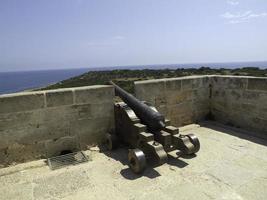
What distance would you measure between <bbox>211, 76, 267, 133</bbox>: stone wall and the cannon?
213 cm

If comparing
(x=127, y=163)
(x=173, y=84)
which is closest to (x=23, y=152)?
(x=127, y=163)

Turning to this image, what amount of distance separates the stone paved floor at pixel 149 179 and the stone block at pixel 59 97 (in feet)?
3.18

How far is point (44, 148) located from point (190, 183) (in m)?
2.49

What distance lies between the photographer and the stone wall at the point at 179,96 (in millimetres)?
5449

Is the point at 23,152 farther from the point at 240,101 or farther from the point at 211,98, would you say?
the point at 240,101

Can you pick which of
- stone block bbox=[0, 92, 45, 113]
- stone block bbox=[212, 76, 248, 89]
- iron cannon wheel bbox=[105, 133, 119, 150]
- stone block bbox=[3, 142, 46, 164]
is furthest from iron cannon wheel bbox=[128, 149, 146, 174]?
stone block bbox=[212, 76, 248, 89]

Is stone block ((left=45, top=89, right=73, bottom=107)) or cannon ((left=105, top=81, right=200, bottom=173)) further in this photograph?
stone block ((left=45, top=89, right=73, bottom=107))

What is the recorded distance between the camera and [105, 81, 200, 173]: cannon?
3.79m

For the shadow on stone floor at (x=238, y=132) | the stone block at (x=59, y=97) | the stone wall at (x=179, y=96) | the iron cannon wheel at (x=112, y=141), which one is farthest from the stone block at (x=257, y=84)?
the stone block at (x=59, y=97)

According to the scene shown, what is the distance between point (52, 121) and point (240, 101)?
4.12 meters

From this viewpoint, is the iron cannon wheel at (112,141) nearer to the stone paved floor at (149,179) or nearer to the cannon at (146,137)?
the cannon at (146,137)

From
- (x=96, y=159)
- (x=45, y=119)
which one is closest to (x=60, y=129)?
(x=45, y=119)

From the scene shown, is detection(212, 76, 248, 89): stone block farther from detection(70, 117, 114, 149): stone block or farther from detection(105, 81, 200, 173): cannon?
detection(70, 117, 114, 149): stone block

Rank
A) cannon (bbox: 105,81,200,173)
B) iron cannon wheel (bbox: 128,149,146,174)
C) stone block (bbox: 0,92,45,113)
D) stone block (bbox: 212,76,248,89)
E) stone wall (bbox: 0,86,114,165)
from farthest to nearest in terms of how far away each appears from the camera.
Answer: stone block (bbox: 212,76,248,89) < stone wall (bbox: 0,86,114,165) < stone block (bbox: 0,92,45,113) < cannon (bbox: 105,81,200,173) < iron cannon wheel (bbox: 128,149,146,174)
